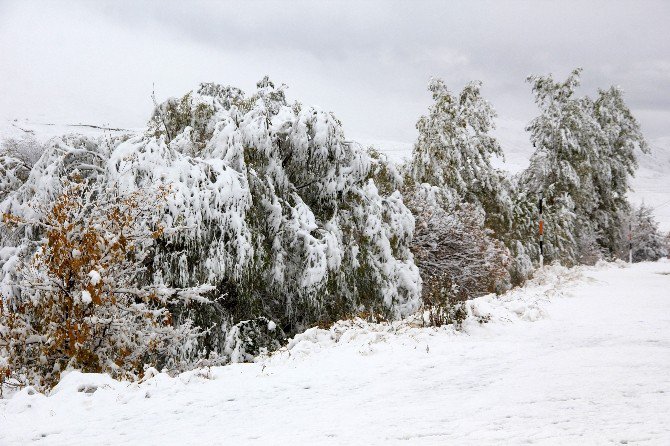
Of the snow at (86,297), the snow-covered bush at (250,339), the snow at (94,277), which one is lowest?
the snow-covered bush at (250,339)

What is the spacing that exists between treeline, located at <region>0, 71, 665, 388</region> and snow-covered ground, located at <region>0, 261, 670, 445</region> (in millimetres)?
1043

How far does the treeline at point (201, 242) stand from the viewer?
5340mm

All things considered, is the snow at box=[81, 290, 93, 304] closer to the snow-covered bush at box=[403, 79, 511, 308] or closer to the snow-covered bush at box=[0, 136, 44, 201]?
the snow-covered bush at box=[0, 136, 44, 201]

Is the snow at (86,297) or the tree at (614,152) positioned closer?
the snow at (86,297)

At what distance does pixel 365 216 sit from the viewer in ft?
32.3

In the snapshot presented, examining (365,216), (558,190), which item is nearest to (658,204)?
(558,190)

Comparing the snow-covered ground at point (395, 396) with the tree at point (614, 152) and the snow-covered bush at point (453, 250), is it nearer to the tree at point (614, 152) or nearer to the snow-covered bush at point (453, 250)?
the snow-covered bush at point (453, 250)

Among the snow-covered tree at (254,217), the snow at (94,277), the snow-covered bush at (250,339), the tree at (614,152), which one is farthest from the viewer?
the tree at (614,152)

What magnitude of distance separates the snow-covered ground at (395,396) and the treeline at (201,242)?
3.42 ft

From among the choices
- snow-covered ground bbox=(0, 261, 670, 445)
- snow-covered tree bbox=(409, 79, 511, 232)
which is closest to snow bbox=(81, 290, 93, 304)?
snow-covered ground bbox=(0, 261, 670, 445)

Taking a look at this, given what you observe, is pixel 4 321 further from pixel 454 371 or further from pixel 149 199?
pixel 454 371

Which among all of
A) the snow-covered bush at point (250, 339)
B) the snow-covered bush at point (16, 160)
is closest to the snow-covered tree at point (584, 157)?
the snow-covered bush at point (250, 339)

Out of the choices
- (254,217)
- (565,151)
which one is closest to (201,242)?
(254,217)

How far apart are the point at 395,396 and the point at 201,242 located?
4594mm
